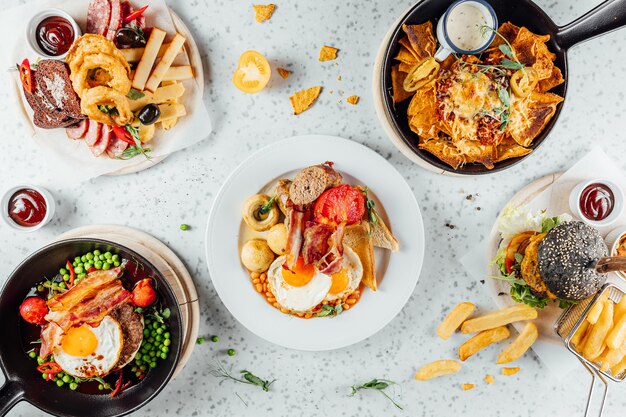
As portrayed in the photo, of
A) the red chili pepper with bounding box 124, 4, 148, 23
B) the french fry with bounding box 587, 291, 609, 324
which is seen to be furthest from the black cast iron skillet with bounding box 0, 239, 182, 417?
the french fry with bounding box 587, 291, 609, 324

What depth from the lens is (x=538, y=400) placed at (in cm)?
314

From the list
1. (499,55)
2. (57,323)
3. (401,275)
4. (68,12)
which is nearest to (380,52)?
(499,55)

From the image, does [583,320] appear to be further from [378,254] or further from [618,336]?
[378,254]

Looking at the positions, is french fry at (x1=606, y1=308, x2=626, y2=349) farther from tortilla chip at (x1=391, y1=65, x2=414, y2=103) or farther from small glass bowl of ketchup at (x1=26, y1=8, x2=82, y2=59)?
small glass bowl of ketchup at (x1=26, y1=8, x2=82, y2=59)

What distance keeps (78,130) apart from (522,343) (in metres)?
2.61

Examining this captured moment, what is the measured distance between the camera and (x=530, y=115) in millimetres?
2621

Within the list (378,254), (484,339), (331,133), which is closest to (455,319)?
(484,339)

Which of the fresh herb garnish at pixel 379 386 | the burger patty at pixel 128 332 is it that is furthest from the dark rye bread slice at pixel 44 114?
the fresh herb garnish at pixel 379 386

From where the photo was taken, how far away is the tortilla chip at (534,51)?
8.41 feet

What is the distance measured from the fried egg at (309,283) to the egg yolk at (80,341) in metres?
0.91

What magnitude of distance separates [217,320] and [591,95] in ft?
8.00

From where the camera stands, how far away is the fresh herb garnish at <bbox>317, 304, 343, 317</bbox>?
2846 millimetres

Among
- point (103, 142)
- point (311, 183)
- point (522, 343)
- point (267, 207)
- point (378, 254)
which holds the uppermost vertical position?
point (103, 142)

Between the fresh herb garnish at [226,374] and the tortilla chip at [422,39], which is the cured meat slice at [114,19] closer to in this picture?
the tortilla chip at [422,39]
